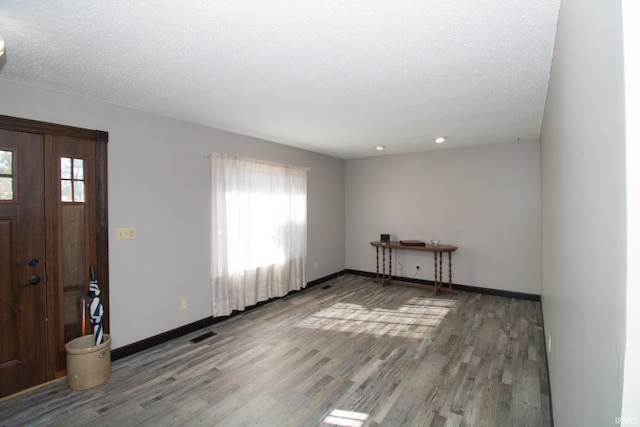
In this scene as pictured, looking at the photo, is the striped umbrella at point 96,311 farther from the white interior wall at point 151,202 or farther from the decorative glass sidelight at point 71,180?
the decorative glass sidelight at point 71,180

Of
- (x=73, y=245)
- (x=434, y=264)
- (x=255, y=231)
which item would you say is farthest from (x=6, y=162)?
(x=434, y=264)

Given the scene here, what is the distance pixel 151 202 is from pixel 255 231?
147 cm

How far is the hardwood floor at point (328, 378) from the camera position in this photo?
2111mm

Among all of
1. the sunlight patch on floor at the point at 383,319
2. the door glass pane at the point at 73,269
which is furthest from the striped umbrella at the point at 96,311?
the sunlight patch on floor at the point at 383,319

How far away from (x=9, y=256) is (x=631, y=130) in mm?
3611

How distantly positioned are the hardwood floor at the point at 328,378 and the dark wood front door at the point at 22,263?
23 centimetres

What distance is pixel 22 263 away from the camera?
95.5 inches

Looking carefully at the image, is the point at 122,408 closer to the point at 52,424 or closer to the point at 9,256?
the point at 52,424

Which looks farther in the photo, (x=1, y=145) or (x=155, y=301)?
(x=155, y=301)

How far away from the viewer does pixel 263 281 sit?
439 cm

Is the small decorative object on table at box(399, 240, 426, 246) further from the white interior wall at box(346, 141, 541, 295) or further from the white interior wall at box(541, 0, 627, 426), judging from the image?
the white interior wall at box(541, 0, 627, 426)

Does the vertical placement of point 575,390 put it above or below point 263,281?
above

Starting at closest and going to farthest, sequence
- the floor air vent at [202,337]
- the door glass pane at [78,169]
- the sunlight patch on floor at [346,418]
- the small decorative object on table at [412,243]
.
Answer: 1. the sunlight patch on floor at [346,418]
2. the door glass pane at [78,169]
3. the floor air vent at [202,337]
4. the small decorative object on table at [412,243]

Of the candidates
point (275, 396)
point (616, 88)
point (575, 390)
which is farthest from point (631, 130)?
point (275, 396)
